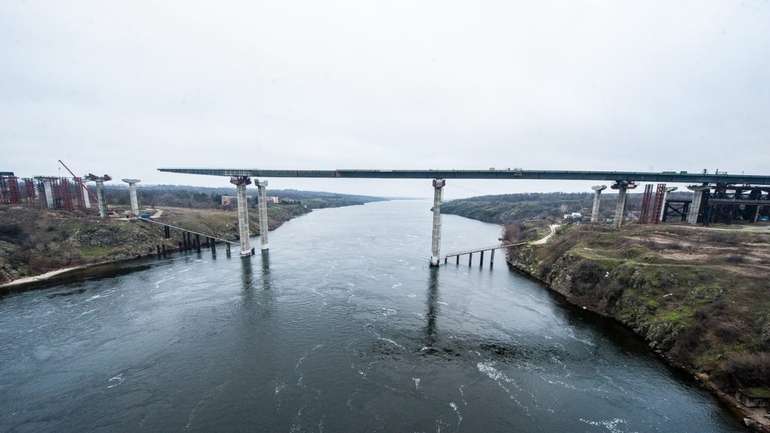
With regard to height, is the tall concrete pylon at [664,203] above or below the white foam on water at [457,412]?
above

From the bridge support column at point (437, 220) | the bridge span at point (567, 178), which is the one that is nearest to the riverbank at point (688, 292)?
the bridge span at point (567, 178)

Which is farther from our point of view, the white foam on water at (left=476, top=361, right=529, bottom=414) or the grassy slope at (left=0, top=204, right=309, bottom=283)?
the grassy slope at (left=0, top=204, right=309, bottom=283)

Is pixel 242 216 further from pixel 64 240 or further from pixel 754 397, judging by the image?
pixel 754 397

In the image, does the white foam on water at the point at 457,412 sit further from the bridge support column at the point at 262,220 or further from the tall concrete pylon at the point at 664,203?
the tall concrete pylon at the point at 664,203

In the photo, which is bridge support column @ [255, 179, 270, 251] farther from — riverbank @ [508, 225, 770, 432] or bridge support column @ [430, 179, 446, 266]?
riverbank @ [508, 225, 770, 432]

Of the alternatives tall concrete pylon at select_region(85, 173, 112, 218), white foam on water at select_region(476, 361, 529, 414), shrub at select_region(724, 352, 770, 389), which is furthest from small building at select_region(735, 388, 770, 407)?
tall concrete pylon at select_region(85, 173, 112, 218)

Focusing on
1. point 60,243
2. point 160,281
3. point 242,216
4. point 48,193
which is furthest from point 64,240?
point 242,216
